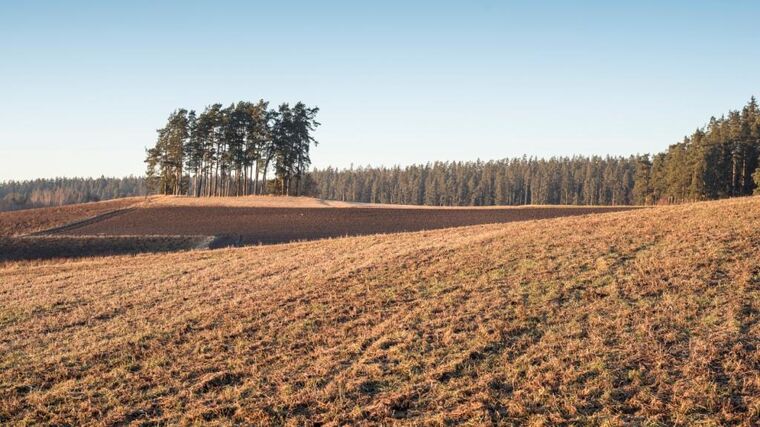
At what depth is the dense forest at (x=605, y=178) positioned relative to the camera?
74.5 metres

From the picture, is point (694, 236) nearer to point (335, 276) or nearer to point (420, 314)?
point (420, 314)

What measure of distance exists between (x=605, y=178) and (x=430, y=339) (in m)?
151

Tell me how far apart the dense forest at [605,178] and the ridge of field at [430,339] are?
2376 inches

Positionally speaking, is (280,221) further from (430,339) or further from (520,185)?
(520,185)

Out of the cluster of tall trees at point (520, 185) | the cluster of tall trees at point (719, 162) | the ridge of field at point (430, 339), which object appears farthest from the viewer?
the cluster of tall trees at point (520, 185)

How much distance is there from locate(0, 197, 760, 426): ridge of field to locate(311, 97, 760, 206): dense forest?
6034cm

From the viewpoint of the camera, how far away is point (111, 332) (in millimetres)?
14070

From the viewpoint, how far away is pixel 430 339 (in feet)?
37.4

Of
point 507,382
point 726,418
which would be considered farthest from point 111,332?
point 726,418

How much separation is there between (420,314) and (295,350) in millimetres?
3047

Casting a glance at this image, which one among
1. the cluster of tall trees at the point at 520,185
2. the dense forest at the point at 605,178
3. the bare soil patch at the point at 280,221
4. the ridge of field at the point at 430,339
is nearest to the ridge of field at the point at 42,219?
the bare soil patch at the point at 280,221

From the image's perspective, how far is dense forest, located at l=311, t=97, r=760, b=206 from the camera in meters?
74.5

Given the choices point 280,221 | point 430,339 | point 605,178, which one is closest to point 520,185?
point 605,178

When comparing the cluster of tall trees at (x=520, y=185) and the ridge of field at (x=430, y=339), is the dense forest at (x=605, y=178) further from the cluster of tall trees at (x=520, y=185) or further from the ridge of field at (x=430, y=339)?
the ridge of field at (x=430, y=339)
